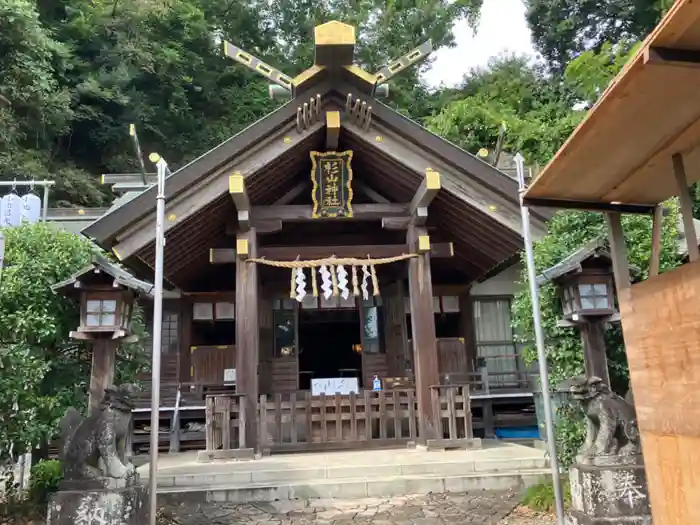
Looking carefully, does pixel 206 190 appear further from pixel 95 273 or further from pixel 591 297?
pixel 591 297

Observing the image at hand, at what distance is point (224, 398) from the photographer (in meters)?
8.99

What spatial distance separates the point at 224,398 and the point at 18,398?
3.36 m

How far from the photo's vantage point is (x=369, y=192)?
36.9ft

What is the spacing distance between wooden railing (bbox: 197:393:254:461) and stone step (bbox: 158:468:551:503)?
154 cm

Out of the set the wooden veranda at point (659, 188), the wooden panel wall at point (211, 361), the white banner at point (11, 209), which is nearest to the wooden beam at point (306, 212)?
the wooden panel wall at point (211, 361)

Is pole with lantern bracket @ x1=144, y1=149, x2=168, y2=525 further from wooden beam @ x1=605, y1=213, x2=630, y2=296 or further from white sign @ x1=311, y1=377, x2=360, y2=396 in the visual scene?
white sign @ x1=311, y1=377, x2=360, y2=396

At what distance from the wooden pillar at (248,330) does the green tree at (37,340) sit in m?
2.70

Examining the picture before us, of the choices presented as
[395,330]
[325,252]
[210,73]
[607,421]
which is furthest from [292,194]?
[210,73]

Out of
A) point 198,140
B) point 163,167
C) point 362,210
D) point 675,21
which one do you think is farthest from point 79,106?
point 675,21

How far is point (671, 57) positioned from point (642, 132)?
0.71 m

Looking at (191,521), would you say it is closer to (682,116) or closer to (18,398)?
(18,398)

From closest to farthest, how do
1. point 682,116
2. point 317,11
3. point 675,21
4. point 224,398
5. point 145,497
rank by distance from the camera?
point 675,21 → point 682,116 → point 145,497 → point 224,398 → point 317,11

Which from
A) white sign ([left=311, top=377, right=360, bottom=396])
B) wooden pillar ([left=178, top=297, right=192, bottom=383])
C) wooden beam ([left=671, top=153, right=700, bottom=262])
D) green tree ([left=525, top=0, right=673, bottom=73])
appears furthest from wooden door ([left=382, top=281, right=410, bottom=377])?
green tree ([left=525, top=0, right=673, bottom=73])

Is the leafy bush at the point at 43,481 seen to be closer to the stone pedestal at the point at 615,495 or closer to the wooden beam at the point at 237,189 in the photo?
the wooden beam at the point at 237,189
